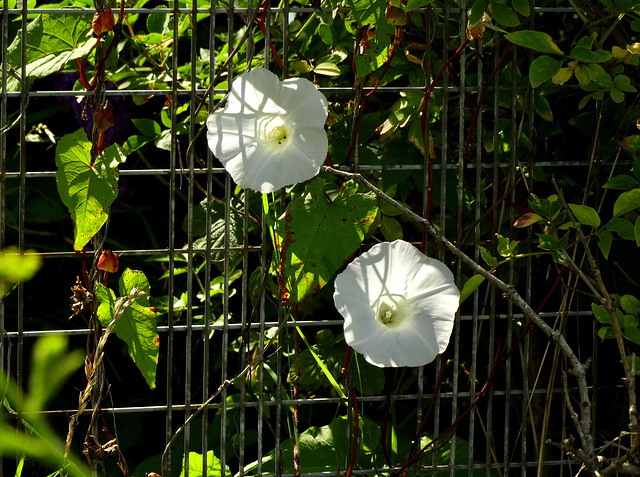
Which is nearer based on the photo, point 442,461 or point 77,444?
point 442,461

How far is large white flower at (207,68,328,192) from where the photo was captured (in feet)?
3.89

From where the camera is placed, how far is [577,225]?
1200 mm

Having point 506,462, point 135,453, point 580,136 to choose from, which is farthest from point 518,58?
point 135,453

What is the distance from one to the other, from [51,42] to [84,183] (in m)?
0.24

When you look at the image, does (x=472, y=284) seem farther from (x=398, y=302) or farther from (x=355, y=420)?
(x=355, y=420)

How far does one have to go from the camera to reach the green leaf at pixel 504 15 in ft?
4.01

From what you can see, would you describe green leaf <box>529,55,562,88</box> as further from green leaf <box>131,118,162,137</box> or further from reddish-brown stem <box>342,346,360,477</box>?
green leaf <box>131,118,162,137</box>

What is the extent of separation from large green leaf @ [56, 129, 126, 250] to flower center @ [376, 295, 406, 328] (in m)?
0.47

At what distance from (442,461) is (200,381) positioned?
0.63m

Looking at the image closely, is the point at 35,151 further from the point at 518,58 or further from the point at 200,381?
the point at 518,58

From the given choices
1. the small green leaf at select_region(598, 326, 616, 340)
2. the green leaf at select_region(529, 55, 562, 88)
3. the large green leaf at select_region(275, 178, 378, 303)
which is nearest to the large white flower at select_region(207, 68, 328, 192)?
the large green leaf at select_region(275, 178, 378, 303)

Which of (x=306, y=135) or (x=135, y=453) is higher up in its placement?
(x=306, y=135)

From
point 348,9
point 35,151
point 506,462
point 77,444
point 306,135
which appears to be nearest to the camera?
point 306,135

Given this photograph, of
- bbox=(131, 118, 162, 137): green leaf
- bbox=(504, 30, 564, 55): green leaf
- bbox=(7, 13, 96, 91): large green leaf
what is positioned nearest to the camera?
bbox=(504, 30, 564, 55): green leaf
